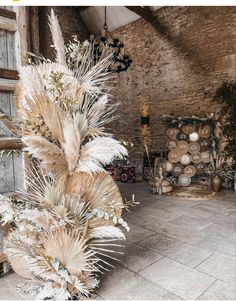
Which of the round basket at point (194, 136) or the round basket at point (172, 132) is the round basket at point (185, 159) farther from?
the round basket at point (172, 132)

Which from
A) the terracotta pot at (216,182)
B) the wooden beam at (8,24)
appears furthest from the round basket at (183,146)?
the wooden beam at (8,24)

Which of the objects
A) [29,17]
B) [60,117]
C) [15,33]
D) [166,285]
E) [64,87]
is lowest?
[166,285]

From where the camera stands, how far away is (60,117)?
1499mm

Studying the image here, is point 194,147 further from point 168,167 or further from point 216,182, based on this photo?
point 216,182

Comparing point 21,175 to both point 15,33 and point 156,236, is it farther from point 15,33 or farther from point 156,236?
point 156,236

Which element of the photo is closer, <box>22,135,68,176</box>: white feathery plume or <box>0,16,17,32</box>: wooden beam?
<box>22,135,68,176</box>: white feathery plume

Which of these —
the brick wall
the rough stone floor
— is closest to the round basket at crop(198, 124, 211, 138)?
the rough stone floor

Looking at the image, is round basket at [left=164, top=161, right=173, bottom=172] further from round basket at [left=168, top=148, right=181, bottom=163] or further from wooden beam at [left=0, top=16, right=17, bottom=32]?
wooden beam at [left=0, top=16, right=17, bottom=32]

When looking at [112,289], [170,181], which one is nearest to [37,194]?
[112,289]

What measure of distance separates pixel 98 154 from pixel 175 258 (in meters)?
1.50

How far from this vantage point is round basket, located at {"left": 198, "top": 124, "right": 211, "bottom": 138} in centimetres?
518

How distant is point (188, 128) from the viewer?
5.31m

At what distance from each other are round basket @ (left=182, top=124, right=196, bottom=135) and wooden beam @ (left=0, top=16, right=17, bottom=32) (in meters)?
3.93

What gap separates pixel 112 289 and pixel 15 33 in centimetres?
216
